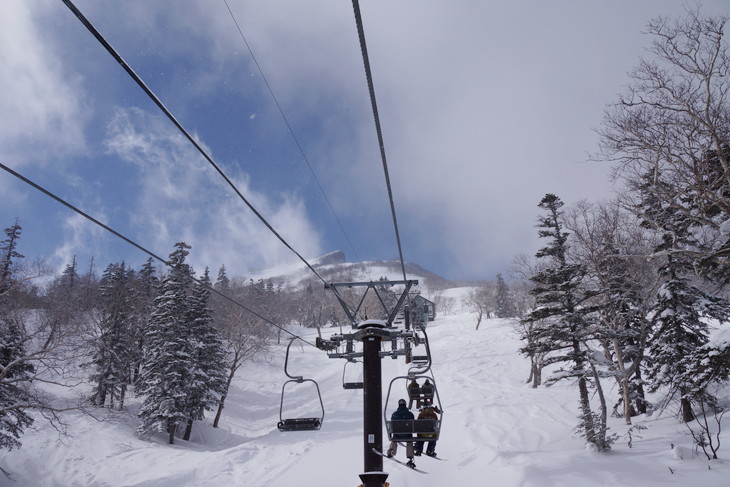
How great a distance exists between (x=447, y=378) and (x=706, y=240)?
1217 inches

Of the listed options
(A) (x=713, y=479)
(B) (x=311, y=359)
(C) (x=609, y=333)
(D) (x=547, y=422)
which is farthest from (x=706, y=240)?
(B) (x=311, y=359)

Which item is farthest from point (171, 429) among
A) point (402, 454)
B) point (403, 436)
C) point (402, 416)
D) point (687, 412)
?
point (687, 412)

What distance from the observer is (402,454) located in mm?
19672

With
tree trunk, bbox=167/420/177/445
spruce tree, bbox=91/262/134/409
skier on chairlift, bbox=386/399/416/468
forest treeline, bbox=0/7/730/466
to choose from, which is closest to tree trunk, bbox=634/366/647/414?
forest treeline, bbox=0/7/730/466

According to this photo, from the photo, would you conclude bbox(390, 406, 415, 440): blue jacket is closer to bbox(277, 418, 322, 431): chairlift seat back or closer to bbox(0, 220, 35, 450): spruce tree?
bbox(277, 418, 322, 431): chairlift seat back

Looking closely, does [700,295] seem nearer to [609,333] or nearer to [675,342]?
[675,342]

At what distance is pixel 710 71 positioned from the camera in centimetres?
1175

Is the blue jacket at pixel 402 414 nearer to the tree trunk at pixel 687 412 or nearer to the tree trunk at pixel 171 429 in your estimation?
the tree trunk at pixel 687 412

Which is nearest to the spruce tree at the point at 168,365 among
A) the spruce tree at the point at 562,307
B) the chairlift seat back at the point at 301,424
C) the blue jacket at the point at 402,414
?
the chairlift seat back at the point at 301,424

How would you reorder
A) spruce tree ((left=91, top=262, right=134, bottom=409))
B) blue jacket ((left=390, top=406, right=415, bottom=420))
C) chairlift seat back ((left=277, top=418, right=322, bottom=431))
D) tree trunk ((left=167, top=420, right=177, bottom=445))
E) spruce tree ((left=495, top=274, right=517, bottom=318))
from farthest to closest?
1. spruce tree ((left=495, top=274, right=517, bottom=318))
2. spruce tree ((left=91, top=262, right=134, bottom=409))
3. tree trunk ((left=167, top=420, right=177, bottom=445))
4. chairlift seat back ((left=277, top=418, right=322, bottom=431))
5. blue jacket ((left=390, top=406, right=415, bottom=420))

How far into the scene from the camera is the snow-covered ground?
49.1 ft

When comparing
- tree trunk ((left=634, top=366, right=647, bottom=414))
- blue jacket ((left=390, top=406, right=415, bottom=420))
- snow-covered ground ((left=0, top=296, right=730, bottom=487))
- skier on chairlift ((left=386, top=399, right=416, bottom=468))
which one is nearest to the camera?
skier on chairlift ((left=386, top=399, right=416, bottom=468))

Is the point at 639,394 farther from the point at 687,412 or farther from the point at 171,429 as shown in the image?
the point at 171,429

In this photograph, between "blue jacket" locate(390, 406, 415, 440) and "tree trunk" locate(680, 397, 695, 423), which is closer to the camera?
"blue jacket" locate(390, 406, 415, 440)
